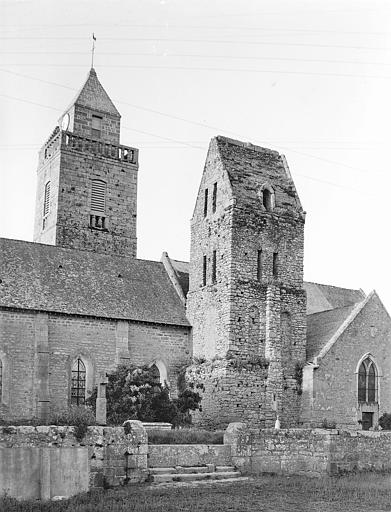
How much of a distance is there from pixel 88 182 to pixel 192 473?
106 feet

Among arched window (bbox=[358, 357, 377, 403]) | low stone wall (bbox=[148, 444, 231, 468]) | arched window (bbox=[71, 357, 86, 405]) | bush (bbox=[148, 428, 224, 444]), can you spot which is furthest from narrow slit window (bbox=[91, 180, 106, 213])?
low stone wall (bbox=[148, 444, 231, 468])

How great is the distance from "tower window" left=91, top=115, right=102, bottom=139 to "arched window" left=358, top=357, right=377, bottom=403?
25.3 m

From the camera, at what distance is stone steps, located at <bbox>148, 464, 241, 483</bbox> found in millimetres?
18786

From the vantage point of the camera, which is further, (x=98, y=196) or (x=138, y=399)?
(x=98, y=196)

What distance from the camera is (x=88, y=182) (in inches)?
1949

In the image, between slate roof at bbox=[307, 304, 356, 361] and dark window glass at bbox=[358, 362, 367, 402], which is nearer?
dark window glass at bbox=[358, 362, 367, 402]

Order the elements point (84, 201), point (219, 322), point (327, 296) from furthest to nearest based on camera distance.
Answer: point (84, 201), point (327, 296), point (219, 322)

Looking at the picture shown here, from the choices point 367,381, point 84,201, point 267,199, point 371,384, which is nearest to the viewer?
point 367,381

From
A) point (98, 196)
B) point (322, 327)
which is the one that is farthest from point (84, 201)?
point (322, 327)

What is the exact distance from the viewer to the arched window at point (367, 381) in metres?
37.2

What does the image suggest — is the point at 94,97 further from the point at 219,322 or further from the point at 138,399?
the point at 138,399

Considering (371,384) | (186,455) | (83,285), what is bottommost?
(186,455)

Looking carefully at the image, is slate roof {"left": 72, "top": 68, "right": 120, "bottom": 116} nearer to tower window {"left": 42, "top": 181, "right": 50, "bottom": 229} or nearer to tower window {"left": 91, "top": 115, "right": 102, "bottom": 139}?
tower window {"left": 91, "top": 115, "right": 102, "bottom": 139}

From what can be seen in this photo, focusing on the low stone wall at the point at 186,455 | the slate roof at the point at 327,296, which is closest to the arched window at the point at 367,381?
the slate roof at the point at 327,296
